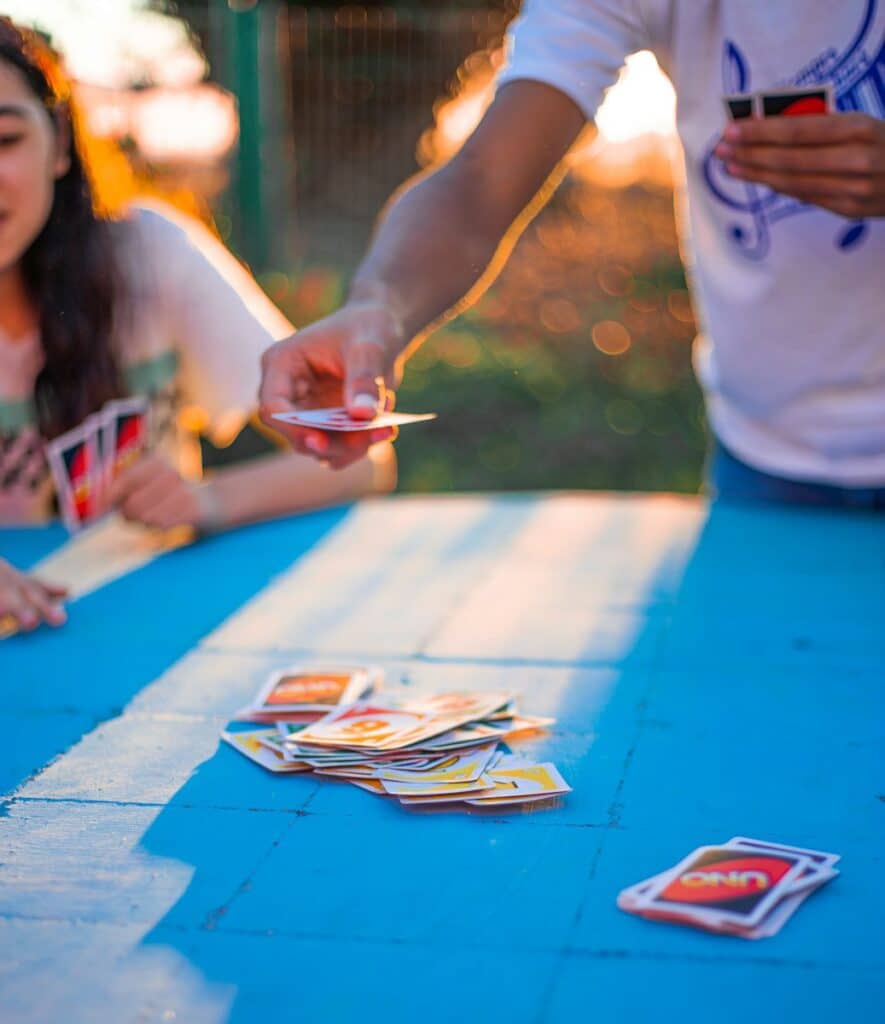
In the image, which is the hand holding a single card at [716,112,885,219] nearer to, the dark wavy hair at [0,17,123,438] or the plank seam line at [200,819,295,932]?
the plank seam line at [200,819,295,932]

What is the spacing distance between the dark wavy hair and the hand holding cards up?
3.58 feet

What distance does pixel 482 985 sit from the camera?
95cm

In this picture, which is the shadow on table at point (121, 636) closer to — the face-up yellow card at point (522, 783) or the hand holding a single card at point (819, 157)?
the face-up yellow card at point (522, 783)

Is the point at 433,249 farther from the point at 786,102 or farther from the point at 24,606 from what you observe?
the point at 24,606

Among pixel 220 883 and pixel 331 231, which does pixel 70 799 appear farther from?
pixel 331 231

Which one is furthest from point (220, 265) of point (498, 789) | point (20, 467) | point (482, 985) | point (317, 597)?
point (482, 985)

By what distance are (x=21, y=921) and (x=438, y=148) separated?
19.8ft

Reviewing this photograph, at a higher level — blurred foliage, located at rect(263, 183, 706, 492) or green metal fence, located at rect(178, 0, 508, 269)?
green metal fence, located at rect(178, 0, 508, 269)

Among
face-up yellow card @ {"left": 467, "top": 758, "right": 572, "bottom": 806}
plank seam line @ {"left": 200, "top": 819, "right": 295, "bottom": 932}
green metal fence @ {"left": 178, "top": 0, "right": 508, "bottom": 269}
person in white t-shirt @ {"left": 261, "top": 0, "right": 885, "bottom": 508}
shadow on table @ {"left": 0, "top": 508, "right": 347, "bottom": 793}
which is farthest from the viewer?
green metal fence @ {"left": 178, "top": 0, "right": 508, "bottom": 269}

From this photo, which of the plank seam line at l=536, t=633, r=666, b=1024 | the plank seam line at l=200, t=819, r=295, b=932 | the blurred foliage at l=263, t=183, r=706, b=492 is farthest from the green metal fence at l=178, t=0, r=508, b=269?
the plank seam line at l=200, t=819, r=295, b=932

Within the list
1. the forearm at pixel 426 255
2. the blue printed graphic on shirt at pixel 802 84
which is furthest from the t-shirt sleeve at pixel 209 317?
the blue printed graphic on shirt at pixel 802 84

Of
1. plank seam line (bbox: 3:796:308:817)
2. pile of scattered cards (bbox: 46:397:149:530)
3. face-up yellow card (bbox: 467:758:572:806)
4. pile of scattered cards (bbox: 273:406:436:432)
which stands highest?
pile of scattered cards (bbox: 273:406:436:432)

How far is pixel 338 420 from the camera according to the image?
1580 mm

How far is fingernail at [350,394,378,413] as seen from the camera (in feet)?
5.21
